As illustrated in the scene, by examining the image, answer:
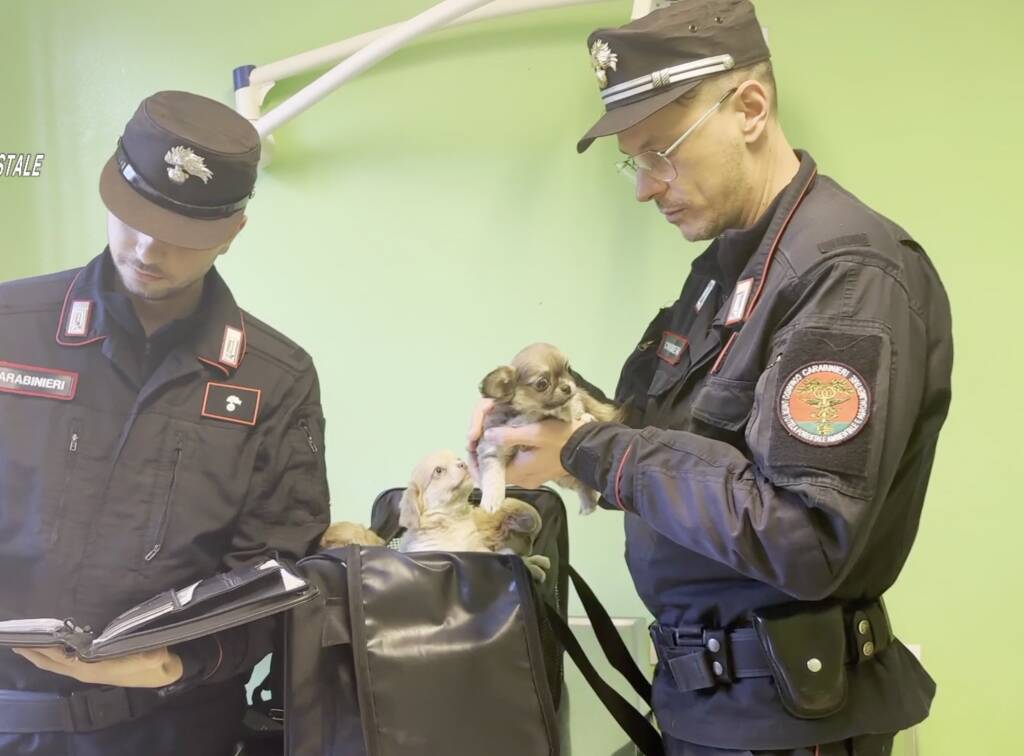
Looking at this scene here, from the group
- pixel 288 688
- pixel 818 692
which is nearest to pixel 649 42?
pixel 818 692

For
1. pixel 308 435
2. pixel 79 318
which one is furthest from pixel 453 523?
pixel 79 318

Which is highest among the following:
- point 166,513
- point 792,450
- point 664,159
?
point 664,159

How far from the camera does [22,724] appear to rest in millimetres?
1096

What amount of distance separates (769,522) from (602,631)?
0.60 meters

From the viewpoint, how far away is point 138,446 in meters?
1.13

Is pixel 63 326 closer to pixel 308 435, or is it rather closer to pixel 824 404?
pixel 308 435

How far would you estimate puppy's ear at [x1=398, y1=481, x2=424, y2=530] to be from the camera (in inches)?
57.4

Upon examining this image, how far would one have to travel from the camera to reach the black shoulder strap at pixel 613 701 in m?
1.32

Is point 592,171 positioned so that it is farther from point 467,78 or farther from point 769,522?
point 769,522

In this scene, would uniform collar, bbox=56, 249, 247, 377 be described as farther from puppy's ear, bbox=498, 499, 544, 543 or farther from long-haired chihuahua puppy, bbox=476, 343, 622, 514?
puppy's ear, bbox=498, 499, 544, 543

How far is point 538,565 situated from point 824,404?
618mm

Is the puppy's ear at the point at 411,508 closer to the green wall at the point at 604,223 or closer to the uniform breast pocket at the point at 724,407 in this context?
the green wall at the point at 604,223

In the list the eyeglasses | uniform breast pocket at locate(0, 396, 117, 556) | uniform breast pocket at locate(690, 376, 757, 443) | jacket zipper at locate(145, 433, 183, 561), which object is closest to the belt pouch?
uniform breast pocket at locate(690, 376, 757, 443)

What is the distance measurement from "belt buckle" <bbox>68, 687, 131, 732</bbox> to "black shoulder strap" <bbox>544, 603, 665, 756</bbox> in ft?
1.99
